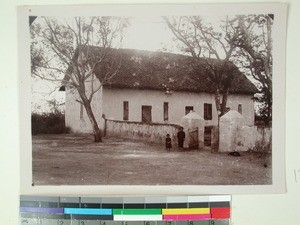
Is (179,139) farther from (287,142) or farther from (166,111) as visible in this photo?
(287,142)

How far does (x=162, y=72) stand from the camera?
2.61 feet

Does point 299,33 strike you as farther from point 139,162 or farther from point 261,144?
point 139,162

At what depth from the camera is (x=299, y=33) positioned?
0.79 m

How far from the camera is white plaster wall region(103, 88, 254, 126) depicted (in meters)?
0.78

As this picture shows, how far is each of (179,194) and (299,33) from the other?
0.45m

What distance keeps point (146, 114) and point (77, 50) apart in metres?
0.21

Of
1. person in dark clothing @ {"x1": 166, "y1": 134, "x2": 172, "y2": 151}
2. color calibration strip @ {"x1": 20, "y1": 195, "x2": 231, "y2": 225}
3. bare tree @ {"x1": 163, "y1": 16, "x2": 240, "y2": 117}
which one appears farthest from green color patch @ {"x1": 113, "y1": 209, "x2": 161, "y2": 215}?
bare tree @ {"x1": 163, "y1": 16, "x2": 240, "y2": 117}

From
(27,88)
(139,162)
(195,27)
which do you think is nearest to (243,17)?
(195,27)

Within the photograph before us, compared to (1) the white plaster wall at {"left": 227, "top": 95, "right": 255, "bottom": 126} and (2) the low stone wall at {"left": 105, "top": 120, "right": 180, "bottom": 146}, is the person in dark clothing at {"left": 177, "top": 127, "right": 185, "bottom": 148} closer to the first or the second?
(2) the low stone wall at {"left": 105, "top": 120, "right": 180, "bottom": 146}

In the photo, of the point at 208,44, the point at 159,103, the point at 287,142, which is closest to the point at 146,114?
the point at 159,103

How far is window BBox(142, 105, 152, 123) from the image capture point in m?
0.79

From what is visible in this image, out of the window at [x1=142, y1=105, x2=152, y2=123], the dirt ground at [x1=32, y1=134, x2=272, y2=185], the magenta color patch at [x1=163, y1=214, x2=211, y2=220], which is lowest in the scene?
the magenta color patch at [x1=163, y1=214, x2=211, y2=220]

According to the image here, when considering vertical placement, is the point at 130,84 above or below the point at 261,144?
above

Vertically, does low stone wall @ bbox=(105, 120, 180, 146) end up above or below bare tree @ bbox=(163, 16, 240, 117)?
below
